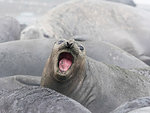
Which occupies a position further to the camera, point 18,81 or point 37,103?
point 18,81

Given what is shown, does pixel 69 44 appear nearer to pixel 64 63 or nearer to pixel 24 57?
pixel 64 63

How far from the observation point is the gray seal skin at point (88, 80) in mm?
3168

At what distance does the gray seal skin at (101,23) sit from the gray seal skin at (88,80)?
3029mm

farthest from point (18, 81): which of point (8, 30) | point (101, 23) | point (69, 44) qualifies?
point (101, 23)

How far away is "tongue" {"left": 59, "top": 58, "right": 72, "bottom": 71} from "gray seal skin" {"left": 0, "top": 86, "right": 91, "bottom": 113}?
0.81 metres

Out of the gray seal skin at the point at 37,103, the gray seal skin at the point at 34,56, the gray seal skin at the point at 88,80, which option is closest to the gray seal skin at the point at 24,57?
the gray seal skin at the point at 34,56

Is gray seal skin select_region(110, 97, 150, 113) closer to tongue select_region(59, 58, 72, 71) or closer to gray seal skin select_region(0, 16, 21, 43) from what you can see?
tongue select_region(59, 58, 72, 71)

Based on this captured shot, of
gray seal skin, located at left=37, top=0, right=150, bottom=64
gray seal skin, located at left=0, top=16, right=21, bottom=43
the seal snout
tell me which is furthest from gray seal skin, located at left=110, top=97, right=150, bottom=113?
gray seal skin, located at left=37, top=0, right=150, bottom=64

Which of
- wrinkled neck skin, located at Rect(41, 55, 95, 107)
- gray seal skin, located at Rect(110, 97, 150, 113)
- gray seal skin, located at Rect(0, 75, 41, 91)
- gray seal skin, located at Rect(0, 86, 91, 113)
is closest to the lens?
gray seal skin, located at Rect(0, 86, 91, 113)

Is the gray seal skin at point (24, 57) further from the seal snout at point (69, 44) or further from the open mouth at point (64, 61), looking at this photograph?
the seal snout at point (69, 44)

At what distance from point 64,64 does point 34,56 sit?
59.1 inches

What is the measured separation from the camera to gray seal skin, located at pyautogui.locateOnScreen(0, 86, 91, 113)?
213 cm

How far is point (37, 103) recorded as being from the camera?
218 cm

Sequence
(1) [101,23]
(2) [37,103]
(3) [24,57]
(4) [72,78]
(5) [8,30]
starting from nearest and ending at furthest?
1. (2) [37,103]
2. (4) [72,78]
3. (3) [24,57]
4. (5) [8,30]
5. (1) [101,23]
